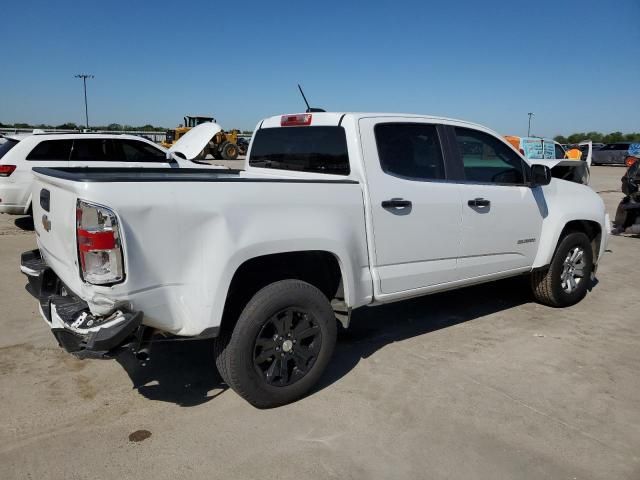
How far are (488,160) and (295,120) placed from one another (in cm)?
180

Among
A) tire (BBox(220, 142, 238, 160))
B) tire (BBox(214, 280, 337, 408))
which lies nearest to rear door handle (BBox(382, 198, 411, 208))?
tire (BBox(214, 280, 337, 408))

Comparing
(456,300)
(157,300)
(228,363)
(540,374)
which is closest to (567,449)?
(540,374)

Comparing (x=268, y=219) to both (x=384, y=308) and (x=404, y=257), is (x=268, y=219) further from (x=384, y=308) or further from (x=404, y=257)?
(x=384, y=308)

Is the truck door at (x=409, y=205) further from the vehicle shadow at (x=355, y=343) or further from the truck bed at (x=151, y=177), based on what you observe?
the vehicle shadow at (x=355, y=343)

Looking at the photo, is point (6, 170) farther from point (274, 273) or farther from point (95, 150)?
point (274, 273)

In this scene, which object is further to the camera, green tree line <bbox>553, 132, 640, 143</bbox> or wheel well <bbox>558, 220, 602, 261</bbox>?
green tree line <bbox>553, 132, 640, 143</bbox>

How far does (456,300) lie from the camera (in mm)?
5977

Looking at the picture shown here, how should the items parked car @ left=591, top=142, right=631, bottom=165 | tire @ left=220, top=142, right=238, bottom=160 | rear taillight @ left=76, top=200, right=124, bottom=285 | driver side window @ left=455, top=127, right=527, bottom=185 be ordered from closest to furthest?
rear taillight @ left=76, top=200, right=124, bottom=285 < driver side window @ left=455, top=127, right=527, bottom=185 < tire @ left=220, top=142, right=238, bottom=160 < parked car @ left=591, top=142, right=631, bottom=165

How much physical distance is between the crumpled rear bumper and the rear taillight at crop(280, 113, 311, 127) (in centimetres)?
221

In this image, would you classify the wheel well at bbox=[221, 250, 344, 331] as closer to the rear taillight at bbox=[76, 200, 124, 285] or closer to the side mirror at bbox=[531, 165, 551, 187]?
the rear taillight at bbox=[76, 200, 124, 285]

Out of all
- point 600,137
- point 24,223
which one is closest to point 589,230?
point 24,223

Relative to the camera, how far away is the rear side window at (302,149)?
3.98 m

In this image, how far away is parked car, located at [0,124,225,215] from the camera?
890 cm

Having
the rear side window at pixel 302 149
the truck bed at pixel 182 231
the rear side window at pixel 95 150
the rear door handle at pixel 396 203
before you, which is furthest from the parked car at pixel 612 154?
the truck bed at pixel 182 231
